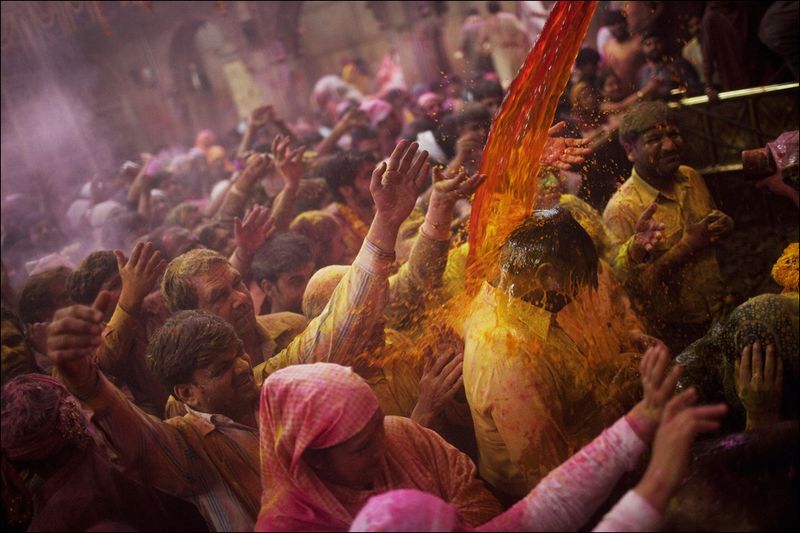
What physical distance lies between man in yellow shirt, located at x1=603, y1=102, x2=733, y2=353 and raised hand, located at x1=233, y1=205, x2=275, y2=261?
2.32 meters

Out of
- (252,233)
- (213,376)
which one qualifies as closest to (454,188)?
(213,376)

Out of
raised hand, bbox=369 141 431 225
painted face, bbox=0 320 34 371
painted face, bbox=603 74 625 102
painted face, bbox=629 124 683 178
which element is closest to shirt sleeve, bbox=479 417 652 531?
raised hand, bbox=369 141 431 225

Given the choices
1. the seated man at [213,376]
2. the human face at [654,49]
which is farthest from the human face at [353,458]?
the human face at [654,49]

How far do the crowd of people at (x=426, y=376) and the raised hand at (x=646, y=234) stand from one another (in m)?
0.02

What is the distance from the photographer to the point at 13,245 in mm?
9977

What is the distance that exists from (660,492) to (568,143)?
2.59m

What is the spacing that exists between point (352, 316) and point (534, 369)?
935 mm

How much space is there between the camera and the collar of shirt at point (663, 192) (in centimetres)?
480

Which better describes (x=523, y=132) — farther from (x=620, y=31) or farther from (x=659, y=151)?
(x=620, y=31)

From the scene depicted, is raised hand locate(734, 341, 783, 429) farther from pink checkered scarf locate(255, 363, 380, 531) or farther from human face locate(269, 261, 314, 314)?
human face locate(269, 261, 314, 314)

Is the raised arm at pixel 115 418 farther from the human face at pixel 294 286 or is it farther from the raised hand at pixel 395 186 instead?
the human face at pixel 294 286

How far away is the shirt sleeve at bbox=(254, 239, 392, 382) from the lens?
3.51 meters

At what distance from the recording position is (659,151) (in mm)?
4785

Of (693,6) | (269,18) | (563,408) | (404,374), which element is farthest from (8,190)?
(563,408)
